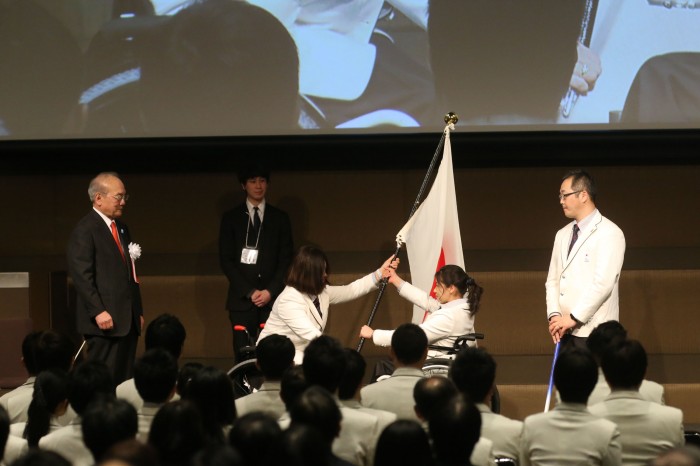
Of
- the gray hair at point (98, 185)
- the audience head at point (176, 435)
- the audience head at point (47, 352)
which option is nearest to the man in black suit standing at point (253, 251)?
the gray hair at point (98, 185)

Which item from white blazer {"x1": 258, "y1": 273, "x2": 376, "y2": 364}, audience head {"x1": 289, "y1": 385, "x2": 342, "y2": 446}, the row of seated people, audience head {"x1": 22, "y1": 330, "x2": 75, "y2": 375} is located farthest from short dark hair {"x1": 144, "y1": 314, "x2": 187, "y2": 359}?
audience head {"x1": 289, "y1": 385, "x2": 342, "y2": 446}

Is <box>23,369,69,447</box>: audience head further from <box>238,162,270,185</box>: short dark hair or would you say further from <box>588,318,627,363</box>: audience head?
<box>238,162,270,185</box>: short dark hair

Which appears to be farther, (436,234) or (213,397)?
(436,234)

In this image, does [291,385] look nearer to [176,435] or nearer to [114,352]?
[176,435]

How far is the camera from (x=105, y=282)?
5145 mm

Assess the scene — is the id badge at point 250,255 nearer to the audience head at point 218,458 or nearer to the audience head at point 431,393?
the audience head at point 431,393

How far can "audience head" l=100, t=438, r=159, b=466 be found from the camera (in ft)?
6.63

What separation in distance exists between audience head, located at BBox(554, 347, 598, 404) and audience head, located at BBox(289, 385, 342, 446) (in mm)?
780

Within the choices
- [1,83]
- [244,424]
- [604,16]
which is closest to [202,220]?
[1,83]

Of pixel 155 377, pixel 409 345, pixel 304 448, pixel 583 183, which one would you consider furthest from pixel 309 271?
Answer: pixel 304 448

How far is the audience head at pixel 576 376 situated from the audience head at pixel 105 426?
1.27m

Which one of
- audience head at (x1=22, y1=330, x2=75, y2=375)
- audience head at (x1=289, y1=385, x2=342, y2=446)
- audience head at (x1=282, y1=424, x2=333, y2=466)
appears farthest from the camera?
audience head at (x1=22, y1=330, x2=75, y2=375)

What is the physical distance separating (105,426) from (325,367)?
93 centimetres

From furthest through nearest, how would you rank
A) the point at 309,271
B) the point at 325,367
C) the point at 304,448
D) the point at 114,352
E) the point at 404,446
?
1. the point at 114,352
2. the point at 309,271
3. the point at 325,367
4. the point at 404,446
5. the point at 304,448
